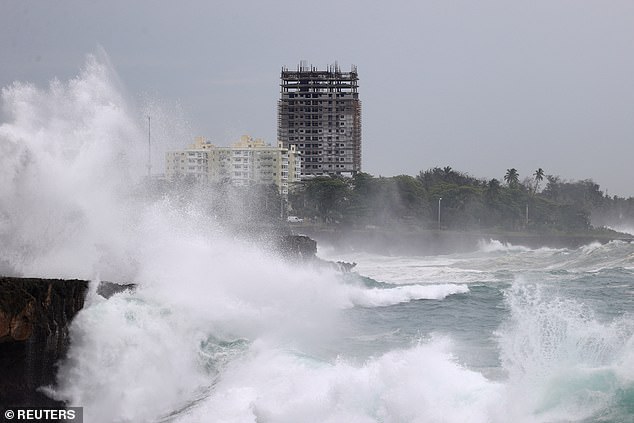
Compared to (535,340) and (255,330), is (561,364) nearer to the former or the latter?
(535,340)

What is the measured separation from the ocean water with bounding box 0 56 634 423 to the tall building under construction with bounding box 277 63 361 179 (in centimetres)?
11276

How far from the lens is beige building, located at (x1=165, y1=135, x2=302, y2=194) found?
317 ft

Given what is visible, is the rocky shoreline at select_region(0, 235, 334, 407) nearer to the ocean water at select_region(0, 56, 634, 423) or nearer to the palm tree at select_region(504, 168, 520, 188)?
the ocean water at select_region(0, 56, 634, 423)

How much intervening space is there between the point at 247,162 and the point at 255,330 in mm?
93097

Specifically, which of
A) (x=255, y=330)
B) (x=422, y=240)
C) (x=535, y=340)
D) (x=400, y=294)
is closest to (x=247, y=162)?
(x=422, y=240)

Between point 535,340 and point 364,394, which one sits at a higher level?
point 535,340

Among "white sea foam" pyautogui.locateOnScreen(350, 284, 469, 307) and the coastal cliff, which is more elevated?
the coastal cliff

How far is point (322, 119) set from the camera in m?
146

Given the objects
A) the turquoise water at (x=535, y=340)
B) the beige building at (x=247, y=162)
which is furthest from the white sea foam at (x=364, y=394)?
the beige building at (x=247, y=162)

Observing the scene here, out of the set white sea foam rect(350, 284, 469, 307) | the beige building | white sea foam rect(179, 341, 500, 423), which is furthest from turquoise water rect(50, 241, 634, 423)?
the beige building

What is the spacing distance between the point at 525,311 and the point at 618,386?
5.26 metres

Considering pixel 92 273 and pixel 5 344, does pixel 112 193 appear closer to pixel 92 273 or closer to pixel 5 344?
pixel 92 273

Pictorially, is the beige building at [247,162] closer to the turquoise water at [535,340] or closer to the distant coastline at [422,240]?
the distant coastline at [422,240]

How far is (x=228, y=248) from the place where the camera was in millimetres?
28406
